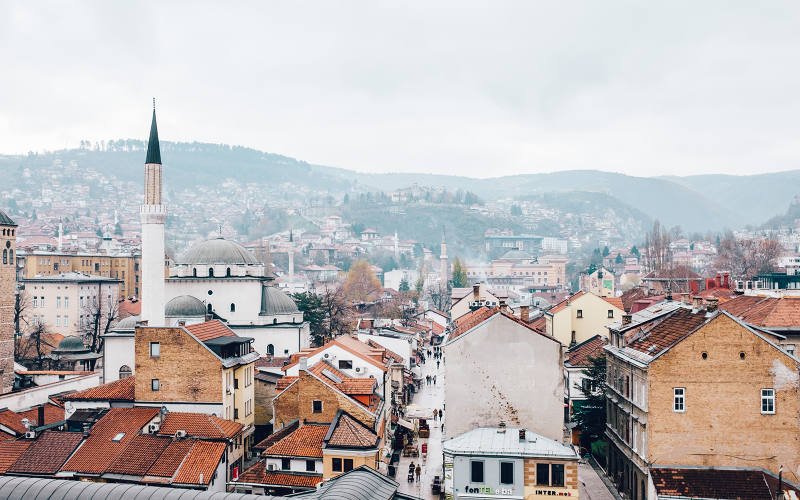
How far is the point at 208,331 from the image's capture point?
3919 centimetres

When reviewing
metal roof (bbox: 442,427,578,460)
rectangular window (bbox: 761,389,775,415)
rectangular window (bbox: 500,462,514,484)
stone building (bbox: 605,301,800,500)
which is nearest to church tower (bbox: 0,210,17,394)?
metal roof (bbox: 442,427,578,460)

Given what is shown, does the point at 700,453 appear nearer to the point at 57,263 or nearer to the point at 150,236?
the point at 150,236

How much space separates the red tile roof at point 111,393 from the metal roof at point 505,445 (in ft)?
54.4

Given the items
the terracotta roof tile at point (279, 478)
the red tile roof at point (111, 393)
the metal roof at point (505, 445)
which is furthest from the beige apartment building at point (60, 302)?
the metal roof at point (505, 445)

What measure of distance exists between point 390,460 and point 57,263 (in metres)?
84.6

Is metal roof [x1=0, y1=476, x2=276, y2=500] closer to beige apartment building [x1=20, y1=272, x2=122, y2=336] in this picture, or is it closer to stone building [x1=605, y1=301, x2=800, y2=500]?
stone building [x1=605, y1=301, x2=800, y2=500]

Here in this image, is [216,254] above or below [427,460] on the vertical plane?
above

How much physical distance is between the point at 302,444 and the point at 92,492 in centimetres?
1166

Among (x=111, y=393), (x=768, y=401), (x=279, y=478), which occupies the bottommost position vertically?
(x=279, y=478)

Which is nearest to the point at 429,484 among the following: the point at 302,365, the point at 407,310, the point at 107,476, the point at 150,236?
the point at 302,365

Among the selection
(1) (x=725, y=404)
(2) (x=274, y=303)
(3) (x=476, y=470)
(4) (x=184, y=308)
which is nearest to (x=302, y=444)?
(3) (x=476, y=470)

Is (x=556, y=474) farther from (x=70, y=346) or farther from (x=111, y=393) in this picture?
(x=70, y=346)

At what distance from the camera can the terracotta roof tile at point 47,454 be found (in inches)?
1243

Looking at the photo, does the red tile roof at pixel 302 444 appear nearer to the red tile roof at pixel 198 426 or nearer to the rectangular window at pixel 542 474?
the red tile roof at pixel 198 426
